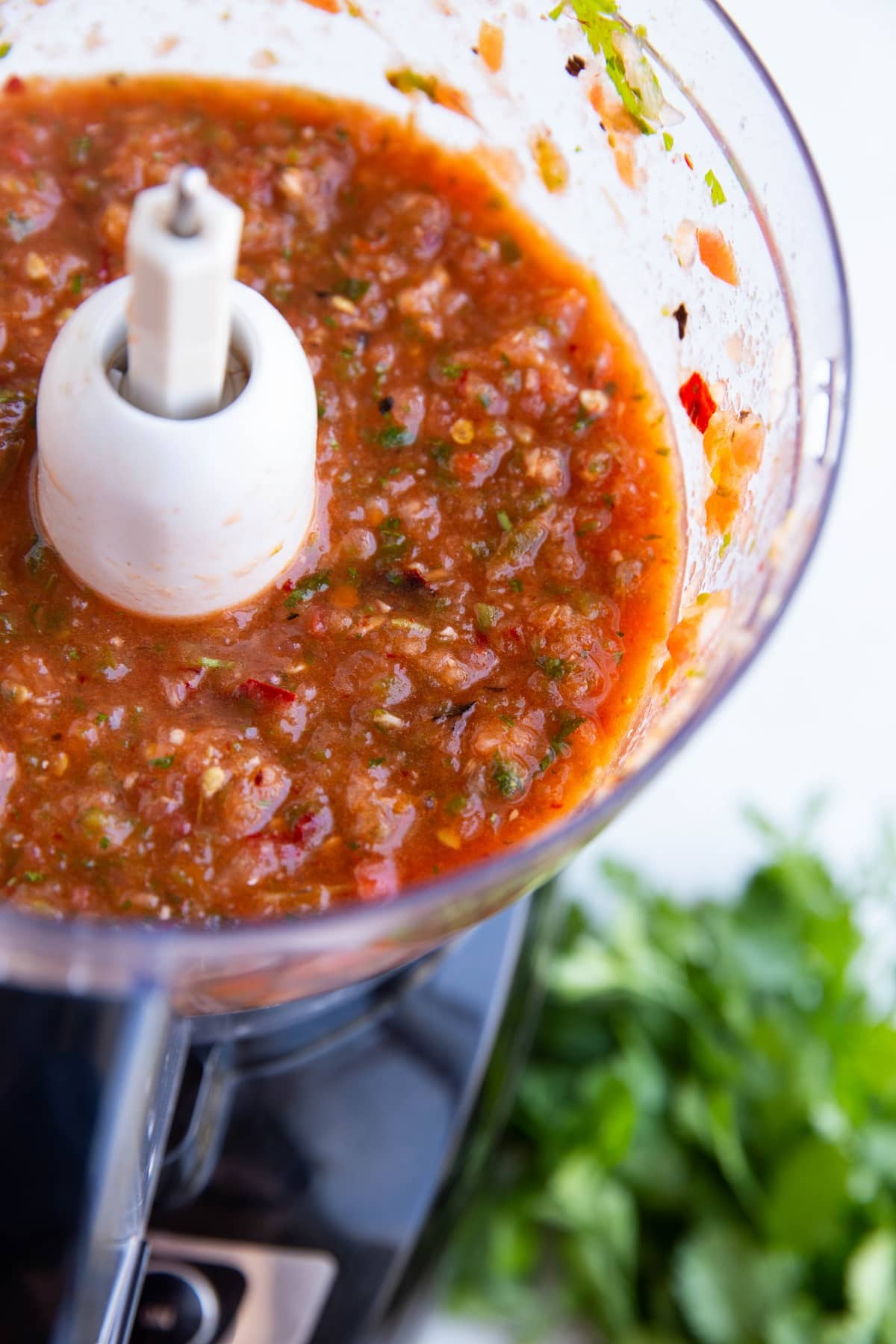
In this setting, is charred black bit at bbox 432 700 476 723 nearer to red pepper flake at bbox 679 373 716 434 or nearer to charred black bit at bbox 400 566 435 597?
charred black bit at bbox 400 566 435 597

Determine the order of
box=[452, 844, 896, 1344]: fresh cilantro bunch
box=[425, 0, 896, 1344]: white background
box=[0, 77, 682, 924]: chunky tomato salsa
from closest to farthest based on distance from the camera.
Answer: box=[0, 77, 682, 924]: chunky tomato salsa < box=[452, 844, 896, 1344]: fresh cilantro bunch < box=[425, 0, 896, 1344]: white background

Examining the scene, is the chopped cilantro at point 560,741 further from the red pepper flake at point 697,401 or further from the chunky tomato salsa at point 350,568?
the red pepper flake at point 697,401

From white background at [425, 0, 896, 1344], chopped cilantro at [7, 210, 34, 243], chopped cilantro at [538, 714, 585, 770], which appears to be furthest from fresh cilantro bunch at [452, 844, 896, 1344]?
chopped cilantro at [7, 210, 34, 243]

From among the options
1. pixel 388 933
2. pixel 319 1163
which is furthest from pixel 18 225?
pixel 319 1163

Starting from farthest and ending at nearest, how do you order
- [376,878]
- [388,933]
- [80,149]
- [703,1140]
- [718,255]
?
[703,1140]
[80,149]
[718,255]
[376,878]
[388,933]

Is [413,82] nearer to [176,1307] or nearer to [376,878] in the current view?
[376,878]

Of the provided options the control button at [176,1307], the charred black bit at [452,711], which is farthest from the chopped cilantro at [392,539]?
the control button at [176,1307]
